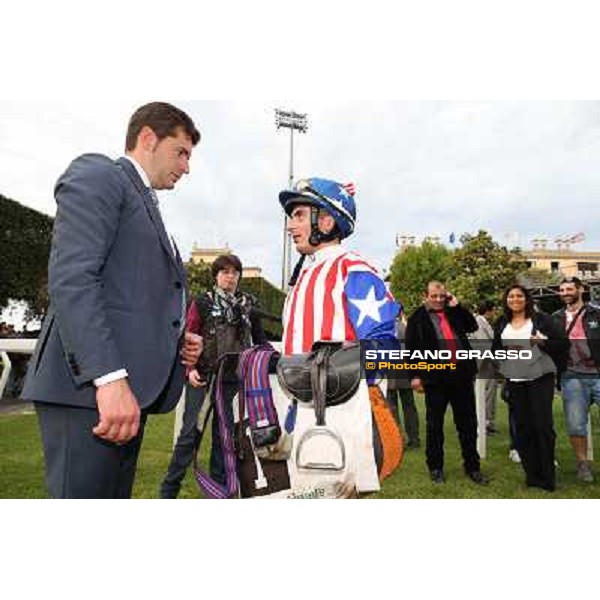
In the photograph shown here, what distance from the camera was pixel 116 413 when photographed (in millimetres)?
1032

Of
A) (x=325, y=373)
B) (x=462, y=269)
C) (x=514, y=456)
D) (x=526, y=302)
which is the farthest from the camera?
(x=514, y=456)

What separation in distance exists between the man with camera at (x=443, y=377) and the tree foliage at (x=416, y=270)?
0.20ft

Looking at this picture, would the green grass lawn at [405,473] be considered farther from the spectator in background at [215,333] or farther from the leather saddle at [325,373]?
the leather saddle at [325,373]

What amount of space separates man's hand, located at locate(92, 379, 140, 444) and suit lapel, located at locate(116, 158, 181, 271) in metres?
0.34

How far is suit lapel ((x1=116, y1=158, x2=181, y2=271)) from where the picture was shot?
1.24 meters

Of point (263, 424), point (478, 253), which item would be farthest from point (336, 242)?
point (478, 253)

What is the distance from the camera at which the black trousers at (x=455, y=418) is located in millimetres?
2936

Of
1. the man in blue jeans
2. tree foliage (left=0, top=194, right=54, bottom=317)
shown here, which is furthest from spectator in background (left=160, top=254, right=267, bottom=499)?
the man in blue jeans

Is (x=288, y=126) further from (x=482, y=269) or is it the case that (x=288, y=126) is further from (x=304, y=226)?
(x=482, y=269)

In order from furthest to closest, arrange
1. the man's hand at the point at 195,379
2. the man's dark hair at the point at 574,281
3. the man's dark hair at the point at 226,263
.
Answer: the man's dark hair at the point at 574,281 → the man's dark hair at the point at 226,263 → the man's hand at the point at 195,379

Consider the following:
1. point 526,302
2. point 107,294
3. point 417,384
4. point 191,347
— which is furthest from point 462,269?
point 107,294

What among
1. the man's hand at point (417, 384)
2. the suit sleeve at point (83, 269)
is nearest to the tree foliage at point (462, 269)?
the man's hand at point (417, 384)

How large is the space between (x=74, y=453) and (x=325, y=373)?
2.87 ft
